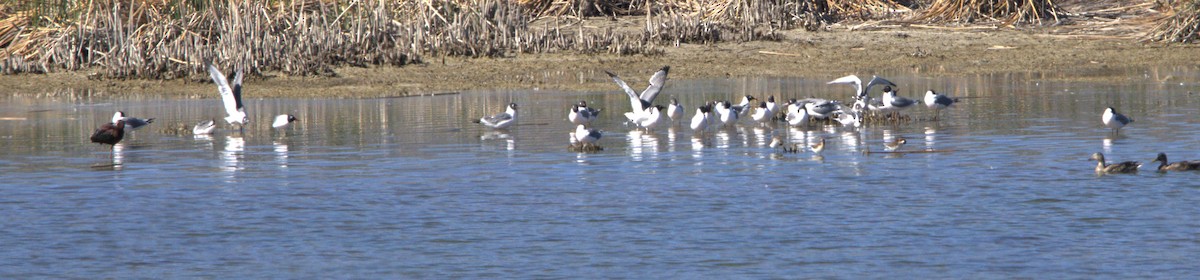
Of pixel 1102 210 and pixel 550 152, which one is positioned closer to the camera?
pixel 1102 210

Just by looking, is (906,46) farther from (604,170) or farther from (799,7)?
(604,170)

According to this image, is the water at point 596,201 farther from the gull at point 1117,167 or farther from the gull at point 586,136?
the gull at point 586,136

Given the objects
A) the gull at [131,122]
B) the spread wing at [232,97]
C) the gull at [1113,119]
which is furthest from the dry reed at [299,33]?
the gull at [1113,119]

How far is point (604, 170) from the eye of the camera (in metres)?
14.1

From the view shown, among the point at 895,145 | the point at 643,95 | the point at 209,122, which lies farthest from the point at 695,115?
the point at 209,122

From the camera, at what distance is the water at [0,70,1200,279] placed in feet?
31.3

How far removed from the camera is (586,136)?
15695 millimetres

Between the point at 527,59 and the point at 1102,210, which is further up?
the point at 527,59

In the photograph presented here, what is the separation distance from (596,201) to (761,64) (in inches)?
556

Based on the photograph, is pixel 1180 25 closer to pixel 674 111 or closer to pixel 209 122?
pixel 674 111

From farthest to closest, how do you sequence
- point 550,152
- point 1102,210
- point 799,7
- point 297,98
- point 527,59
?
point 799,7 < point 527,59 < point 297,98 < point 550,152 < point 1102,210

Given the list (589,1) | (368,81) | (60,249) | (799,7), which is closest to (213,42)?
(368,81)

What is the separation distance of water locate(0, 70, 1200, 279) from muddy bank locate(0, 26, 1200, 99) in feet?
12.3

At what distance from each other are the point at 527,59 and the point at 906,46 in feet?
20.5
